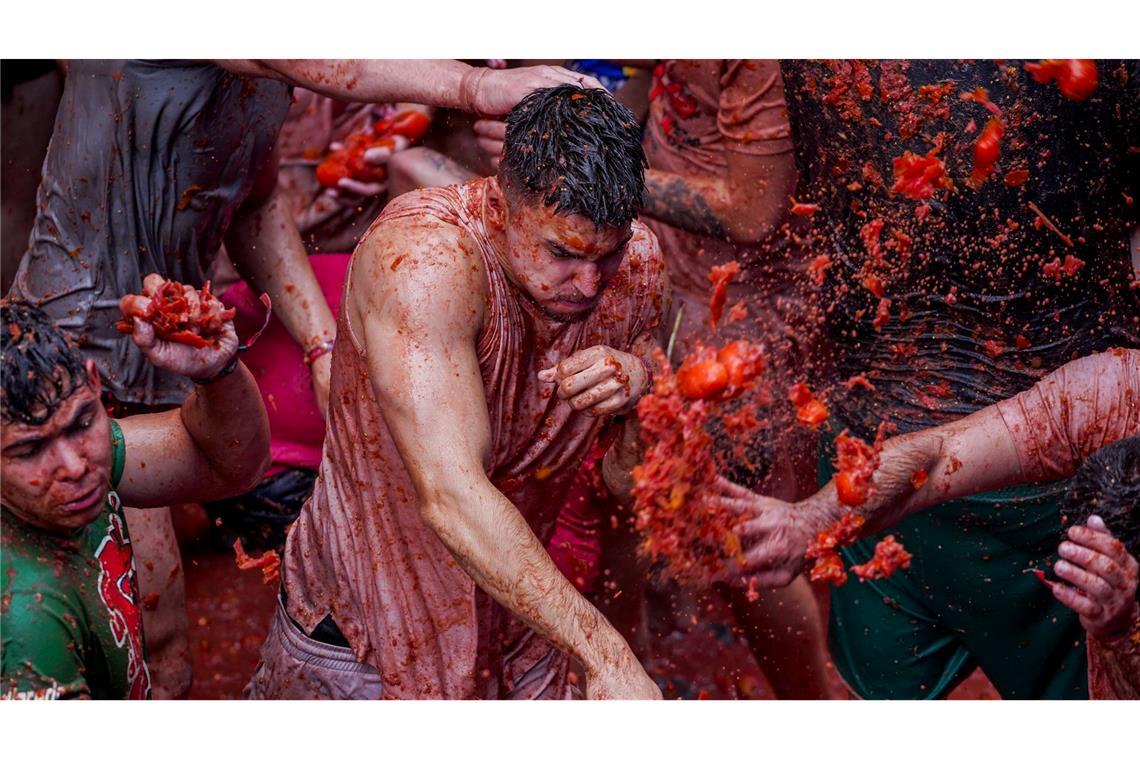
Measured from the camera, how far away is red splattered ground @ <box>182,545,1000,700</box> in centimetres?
375

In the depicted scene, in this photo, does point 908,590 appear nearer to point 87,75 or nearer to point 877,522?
point 877,522

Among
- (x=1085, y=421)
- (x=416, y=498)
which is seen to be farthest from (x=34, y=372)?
(x=1085, y=421)

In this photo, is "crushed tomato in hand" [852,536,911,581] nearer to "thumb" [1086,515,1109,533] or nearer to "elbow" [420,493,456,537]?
"thumb" [1086,515,1109,533]

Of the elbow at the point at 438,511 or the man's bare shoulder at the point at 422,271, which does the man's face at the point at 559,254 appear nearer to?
the man's bare shoulder at the point at 422,271

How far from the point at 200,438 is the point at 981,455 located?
1.53 m

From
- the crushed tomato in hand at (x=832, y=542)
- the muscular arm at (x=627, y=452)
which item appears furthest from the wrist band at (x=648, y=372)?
the crushed tomato in hand at (x=832, y=542)

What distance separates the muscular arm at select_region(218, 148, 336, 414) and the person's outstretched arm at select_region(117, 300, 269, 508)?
1.08 feet

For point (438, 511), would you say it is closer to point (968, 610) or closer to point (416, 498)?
point (416, 498)

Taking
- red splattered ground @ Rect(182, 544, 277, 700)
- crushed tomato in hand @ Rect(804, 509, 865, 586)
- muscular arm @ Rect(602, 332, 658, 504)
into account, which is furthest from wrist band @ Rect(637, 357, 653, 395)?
red splattered ground @ Rect(182, 544, 277, 700)

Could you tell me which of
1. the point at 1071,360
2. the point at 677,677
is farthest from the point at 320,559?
the point at 1071,360

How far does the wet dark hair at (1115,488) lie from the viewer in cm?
341

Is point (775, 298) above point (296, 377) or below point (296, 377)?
above

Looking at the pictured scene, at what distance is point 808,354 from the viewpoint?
371 centimetres

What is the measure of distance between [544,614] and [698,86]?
4.69ft
